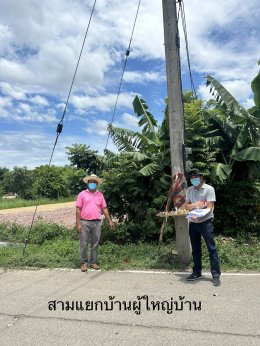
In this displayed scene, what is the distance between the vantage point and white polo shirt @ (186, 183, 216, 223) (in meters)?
5.72

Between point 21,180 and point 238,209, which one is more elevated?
point 21,180

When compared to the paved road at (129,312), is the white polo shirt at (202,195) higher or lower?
higher

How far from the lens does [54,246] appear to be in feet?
27.9

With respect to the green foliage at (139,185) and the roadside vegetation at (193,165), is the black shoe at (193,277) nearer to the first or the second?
the roadside vegetation at (193,165)

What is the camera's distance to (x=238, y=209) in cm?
941

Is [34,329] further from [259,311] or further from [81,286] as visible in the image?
[259,311]

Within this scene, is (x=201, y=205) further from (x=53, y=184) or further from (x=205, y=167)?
(x=53, y=184)

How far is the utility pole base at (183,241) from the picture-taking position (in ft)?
22.0

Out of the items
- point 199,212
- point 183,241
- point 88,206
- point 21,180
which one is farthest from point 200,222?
point 21,180

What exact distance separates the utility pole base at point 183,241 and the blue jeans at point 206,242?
80 centimetres

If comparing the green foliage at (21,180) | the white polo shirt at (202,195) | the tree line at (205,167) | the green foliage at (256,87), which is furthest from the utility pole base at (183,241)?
the green foliage at (21,180)

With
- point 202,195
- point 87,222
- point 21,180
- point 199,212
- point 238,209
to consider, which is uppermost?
point 21,180

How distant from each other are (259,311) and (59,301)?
261cm

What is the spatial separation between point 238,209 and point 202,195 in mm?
3990
